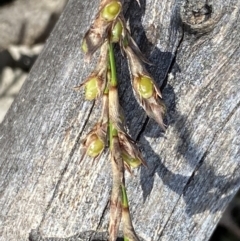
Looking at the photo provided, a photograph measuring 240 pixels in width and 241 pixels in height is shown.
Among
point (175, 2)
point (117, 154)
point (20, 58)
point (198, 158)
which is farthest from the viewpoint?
point (20, 58)

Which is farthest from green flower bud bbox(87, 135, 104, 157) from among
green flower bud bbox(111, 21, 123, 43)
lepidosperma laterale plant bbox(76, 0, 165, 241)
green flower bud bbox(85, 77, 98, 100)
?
green flower bud bbox(111, 21, 123, 43)

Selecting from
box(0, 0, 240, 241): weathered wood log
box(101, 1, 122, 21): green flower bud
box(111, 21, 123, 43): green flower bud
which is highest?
box(101, 1, 122, 21): green flower bud

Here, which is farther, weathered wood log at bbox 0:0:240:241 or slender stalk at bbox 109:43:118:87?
weathered wood log at bbox 0:0:240:241

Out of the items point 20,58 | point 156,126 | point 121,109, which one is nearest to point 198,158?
point 156,126

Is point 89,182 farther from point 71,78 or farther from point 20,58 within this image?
point 20,58

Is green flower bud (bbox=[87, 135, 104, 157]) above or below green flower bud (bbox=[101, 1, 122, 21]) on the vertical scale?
below

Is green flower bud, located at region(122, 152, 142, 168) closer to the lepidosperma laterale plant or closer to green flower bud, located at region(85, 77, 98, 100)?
the lepidosperma laterale plant

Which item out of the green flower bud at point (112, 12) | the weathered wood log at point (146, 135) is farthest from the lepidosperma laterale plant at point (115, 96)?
the weathered wood log at point (146, 135)
